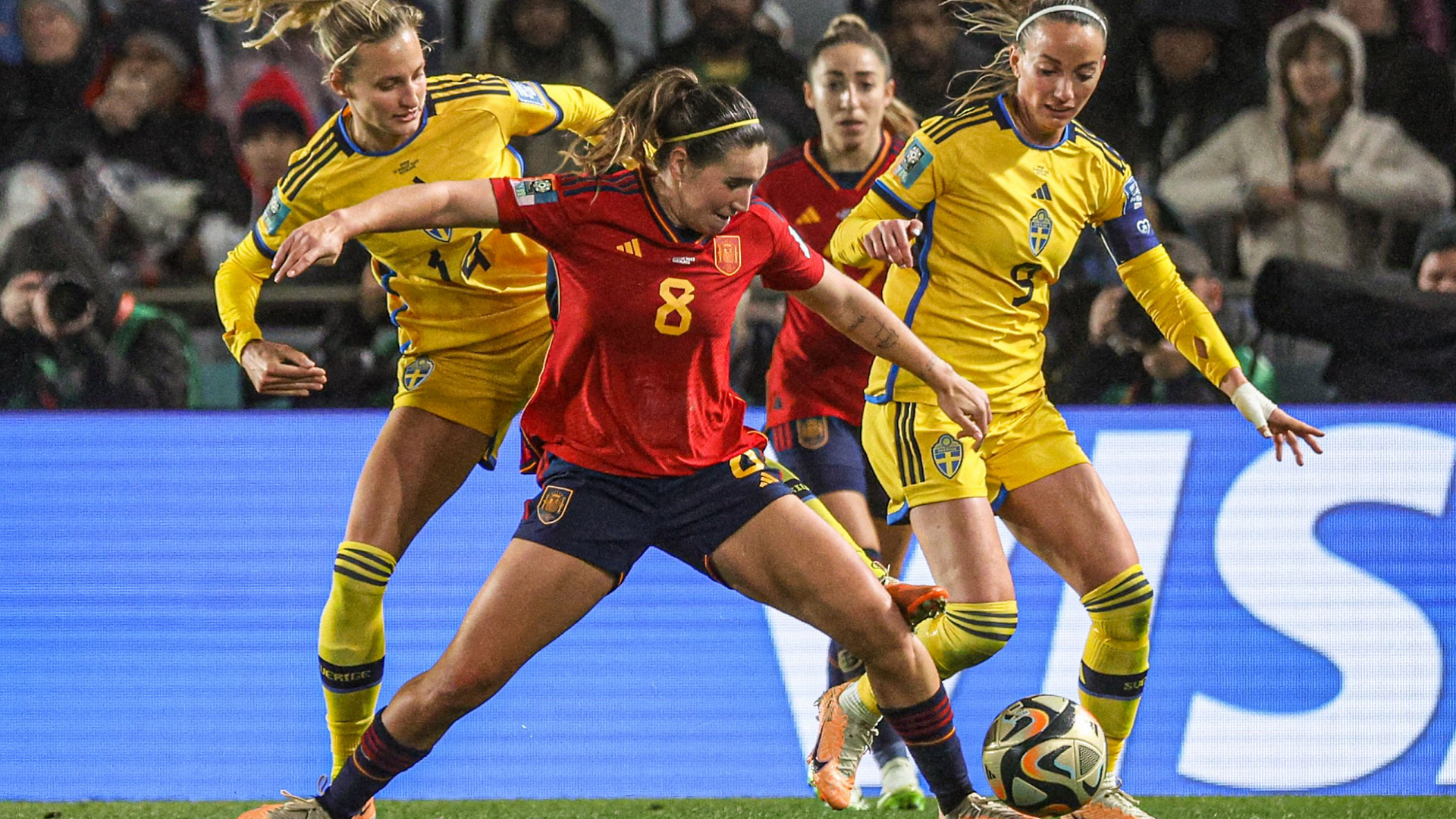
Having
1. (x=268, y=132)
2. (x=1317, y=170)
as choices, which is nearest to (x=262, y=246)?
(x=268, y=132)

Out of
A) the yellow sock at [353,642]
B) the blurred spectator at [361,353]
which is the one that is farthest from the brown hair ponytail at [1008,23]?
the blurred spectator at [361,353]

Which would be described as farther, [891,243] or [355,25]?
[355,25]

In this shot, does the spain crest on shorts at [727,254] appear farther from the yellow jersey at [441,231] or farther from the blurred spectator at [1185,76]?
the blurred spectator at [1185,76]

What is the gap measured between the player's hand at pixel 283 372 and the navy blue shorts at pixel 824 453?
72.6 inches

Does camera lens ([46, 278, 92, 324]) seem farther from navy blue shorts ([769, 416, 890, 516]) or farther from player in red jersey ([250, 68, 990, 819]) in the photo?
player in red jersey ([250, 68, 990, 819])

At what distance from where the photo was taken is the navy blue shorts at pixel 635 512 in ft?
12.8

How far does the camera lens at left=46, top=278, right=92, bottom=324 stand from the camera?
21.6ft

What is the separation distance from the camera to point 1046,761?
4.30m

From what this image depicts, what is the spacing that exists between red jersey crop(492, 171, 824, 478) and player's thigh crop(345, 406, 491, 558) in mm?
832

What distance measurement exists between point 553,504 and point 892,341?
93cm

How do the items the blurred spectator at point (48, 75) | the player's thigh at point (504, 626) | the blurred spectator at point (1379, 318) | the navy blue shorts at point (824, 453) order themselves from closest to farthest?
1. the player's thigh at point (504, 626)
2. the navy blue shorts at point (824, 453)
3. the blurred spectator at point (1379, 318)
4. the blurred spectator at point (48, 75)

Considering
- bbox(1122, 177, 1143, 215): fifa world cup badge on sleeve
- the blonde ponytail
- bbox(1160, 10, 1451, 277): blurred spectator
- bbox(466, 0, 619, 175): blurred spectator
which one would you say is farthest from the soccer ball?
bbox(466, 0, 619, 175): blurred spectator

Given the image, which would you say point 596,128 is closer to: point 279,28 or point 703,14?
point 279,28

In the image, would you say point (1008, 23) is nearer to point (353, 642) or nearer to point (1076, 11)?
point (1076, 11)
